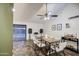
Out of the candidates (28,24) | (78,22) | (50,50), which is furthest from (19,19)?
(78,22)

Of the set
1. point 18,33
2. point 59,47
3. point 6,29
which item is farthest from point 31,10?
point 59,47

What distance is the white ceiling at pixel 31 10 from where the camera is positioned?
210 centimetres

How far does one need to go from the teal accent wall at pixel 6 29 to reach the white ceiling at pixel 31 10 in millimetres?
146

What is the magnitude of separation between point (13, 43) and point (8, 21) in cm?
45

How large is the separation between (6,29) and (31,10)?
2.05 feet

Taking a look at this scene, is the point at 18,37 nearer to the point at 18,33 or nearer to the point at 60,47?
the point at 18,33

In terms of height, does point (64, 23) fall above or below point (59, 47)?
above

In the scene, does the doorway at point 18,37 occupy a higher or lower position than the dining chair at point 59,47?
higher

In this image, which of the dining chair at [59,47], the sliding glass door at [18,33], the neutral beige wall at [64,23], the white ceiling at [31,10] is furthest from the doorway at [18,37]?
the dining chair at [59,47]

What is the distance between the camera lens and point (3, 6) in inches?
84.6

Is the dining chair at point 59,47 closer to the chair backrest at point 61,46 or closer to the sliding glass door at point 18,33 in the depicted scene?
the chair backrest at point 61,46

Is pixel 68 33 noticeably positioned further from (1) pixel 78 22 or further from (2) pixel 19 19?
(2) pixel 19 19

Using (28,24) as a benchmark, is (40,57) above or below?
below

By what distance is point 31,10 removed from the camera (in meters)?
2.11
